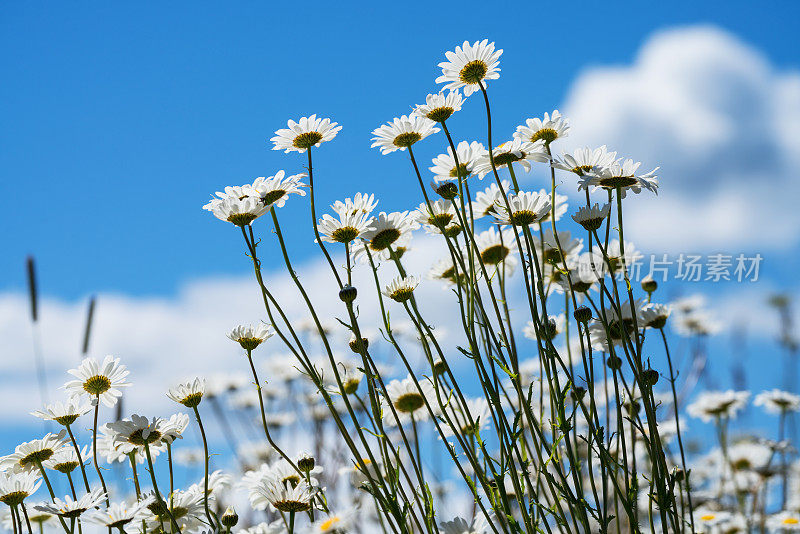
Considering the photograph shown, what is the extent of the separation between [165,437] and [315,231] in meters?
0.70

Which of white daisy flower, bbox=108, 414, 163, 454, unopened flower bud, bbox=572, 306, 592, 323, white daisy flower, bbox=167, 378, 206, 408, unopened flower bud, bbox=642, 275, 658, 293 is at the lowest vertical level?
white daisy flower, bbox=108, 414, 163, 454

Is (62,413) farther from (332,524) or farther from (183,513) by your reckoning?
(332,524)

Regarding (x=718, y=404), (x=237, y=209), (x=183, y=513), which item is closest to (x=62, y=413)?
(x=183, y=513)

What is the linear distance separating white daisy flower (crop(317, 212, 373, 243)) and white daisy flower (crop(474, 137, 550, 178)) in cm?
37

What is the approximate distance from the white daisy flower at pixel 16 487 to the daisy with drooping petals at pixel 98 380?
26 cm

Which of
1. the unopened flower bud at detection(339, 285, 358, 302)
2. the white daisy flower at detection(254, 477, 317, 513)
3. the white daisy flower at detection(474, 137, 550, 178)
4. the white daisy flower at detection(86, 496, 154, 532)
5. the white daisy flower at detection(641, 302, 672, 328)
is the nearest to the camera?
the white daisy flower at detection(86, 496, 154, 532)

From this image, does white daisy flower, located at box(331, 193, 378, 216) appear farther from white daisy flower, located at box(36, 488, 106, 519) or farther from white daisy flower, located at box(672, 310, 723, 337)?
white daisy flower, located at box(672, 310, 723, 337)

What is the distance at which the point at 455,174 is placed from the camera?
2.33 meters

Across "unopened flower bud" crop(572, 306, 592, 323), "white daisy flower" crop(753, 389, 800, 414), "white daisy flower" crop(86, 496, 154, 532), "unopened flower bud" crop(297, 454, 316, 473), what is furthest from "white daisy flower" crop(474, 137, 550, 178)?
→ "white daisy flower" crop(753, 389, 800, 414)

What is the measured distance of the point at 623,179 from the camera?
203 cm

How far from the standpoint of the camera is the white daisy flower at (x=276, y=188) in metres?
2.06

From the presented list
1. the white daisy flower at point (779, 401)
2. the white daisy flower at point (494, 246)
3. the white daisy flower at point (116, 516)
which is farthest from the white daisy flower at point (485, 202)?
the white daisy flower at point (779, 401)

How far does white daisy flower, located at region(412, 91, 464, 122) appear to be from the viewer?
213 cm

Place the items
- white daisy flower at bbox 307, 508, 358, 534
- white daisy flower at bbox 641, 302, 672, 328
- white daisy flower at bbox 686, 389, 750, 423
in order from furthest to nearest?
white daisy flower at bbox 686, 389, 750, 423 → white daisy flower at bbox 641, 302, 672, 328 → white daisy flower at bbox 307, 508, 358, 534
